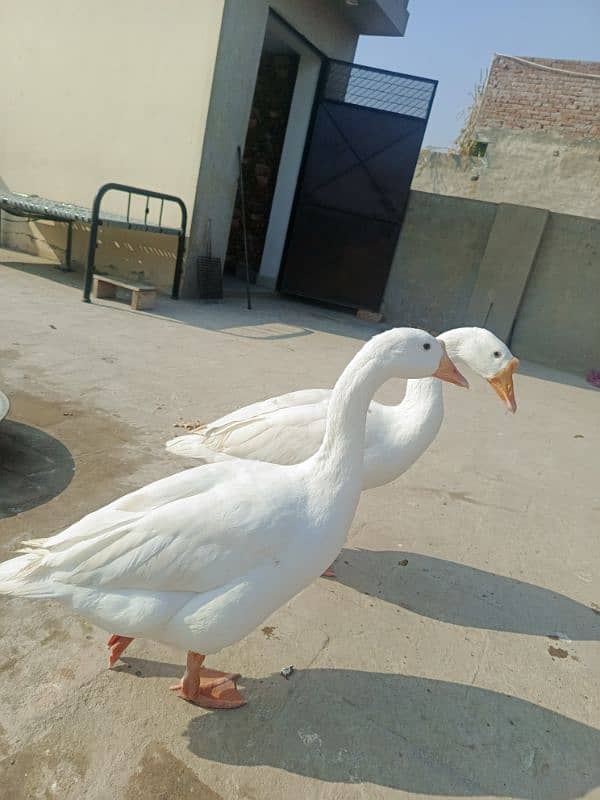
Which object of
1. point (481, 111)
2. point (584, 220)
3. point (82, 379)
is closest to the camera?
point (82, 379)

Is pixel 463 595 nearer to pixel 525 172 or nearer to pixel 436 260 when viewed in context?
pixel 436 260

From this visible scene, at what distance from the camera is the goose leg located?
1.76 meters

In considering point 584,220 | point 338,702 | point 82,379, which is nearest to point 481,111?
point 584,220

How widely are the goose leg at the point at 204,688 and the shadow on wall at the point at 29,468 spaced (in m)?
1.18

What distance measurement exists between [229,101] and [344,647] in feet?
23.0

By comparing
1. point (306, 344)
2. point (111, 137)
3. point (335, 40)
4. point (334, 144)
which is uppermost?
point (335, 40)

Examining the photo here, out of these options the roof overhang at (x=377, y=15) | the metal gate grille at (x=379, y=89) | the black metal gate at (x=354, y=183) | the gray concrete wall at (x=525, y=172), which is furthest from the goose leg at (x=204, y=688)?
the gray concrete wall at (x=525, y=172)

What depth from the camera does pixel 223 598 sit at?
5.09ft

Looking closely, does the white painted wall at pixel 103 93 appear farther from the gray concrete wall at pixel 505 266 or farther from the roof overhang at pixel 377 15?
the gray concrete wall at pixel 505 266

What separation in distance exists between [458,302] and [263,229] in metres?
4.20

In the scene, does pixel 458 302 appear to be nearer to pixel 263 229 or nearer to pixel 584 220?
pixel 584 220

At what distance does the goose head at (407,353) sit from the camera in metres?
1.82

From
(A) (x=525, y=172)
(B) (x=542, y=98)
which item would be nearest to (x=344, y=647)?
(A) (x=525, y=172)

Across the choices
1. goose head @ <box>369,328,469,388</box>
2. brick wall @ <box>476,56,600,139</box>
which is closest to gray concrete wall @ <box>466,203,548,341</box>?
brick wall @ <box>476,56,600,139</box>
